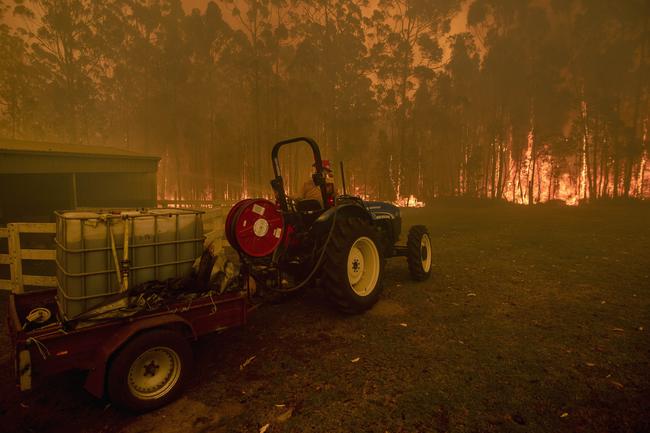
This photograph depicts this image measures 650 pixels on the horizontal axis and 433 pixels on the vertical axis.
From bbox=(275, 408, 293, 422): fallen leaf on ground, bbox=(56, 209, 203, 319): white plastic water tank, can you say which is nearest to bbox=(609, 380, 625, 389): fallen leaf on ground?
bbox=(275, 408, 293, 422): fallen leaf on ground

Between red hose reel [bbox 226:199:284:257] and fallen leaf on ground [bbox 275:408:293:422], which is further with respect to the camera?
red hose reel [bbox 226:199:284:257]

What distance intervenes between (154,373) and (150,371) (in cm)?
4

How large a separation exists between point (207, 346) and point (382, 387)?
6.81 ft

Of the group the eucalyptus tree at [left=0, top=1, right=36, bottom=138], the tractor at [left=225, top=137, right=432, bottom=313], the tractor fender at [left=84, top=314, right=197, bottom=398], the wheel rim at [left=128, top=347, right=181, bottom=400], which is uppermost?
the eucalyptus tree at [left=0, top=1, right=36, bottom=138]

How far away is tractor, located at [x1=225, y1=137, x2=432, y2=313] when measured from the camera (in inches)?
143

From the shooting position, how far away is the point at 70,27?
25625 millimetres

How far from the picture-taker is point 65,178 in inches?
636

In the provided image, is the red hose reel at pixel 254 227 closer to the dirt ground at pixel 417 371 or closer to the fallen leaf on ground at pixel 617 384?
the dirt ground at pixel 417 371

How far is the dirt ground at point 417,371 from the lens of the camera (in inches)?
102

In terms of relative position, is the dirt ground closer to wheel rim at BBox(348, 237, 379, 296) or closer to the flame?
wheel rim at BBox(348, 237, 379, 296)

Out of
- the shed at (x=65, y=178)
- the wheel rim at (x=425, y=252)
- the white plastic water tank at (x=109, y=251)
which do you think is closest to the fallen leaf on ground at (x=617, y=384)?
the wheel rim at (x=425, y=252)

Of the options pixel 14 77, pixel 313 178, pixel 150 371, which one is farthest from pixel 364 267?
pixel 14 77

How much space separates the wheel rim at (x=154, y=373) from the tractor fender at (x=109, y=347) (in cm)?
20

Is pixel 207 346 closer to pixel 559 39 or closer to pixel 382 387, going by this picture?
pixel 382 387
